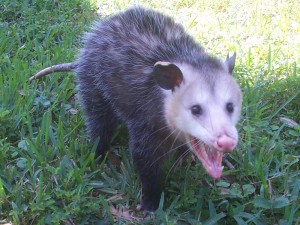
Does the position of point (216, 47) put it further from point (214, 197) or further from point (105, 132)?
point (214, 197)

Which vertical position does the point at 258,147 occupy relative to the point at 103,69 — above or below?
below

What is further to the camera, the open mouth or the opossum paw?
the opossum paw

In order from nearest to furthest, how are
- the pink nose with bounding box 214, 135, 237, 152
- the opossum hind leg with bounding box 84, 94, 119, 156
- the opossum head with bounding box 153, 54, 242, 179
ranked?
the pink nose with bounding box 214, 135, 237, 152, the opossum head with bounding box 153, 54, 242, 179, the opossum hind leg with bounding box 84, 94, 119, 156

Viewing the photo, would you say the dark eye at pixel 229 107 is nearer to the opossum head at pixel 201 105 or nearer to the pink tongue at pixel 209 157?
the opossum head at pixel 201 105

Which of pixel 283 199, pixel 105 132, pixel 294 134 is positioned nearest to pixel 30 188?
pixel 105 132

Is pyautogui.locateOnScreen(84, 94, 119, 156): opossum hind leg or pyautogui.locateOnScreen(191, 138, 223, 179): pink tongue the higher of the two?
pyautogui.locateOnScreen(191, 138, 223, 179): pink tongue

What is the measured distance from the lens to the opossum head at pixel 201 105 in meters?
1.86

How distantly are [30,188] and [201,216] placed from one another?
856 millimetres

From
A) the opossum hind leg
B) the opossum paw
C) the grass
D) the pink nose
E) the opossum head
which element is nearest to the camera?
the pink nose

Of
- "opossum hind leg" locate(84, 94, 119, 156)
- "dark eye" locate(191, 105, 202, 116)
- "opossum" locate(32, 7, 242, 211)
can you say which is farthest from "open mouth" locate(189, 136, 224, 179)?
Answer: "opossum hind leg" locate(84, 94, 119, 156)

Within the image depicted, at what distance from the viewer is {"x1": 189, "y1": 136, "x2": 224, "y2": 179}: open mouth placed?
6.59 feet

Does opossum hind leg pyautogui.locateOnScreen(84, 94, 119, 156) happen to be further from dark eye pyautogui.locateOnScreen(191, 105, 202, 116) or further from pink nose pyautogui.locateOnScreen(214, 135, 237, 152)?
pink nose pyautogui.locateOnScreen(214, 135, 237, 152)

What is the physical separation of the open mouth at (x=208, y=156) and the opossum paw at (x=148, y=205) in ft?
1.32

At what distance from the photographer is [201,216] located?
2.21m
